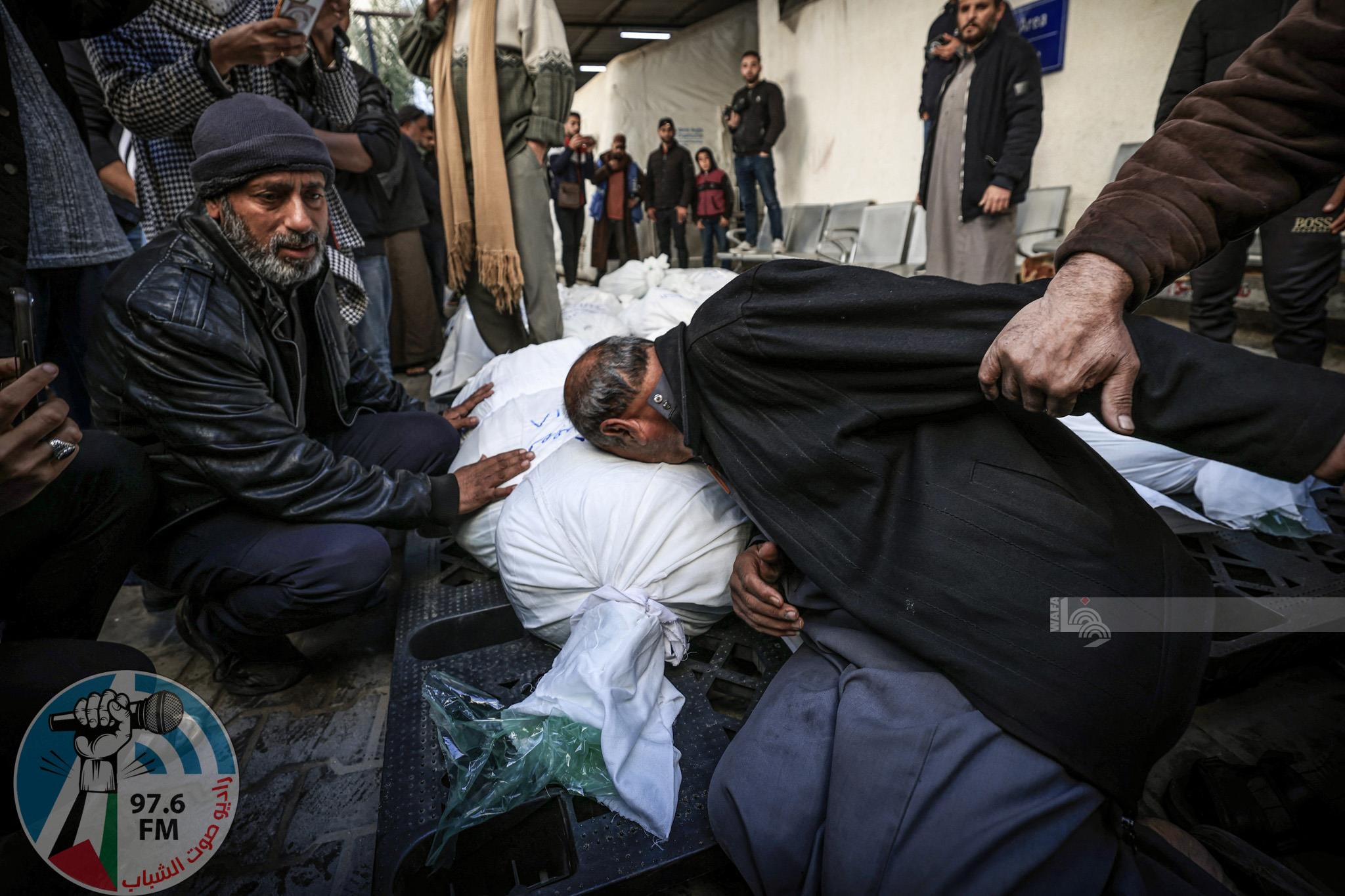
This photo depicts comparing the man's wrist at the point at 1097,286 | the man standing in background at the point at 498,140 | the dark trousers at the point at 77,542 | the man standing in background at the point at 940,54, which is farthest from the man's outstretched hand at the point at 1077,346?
the man standing in background at the point at 940,54

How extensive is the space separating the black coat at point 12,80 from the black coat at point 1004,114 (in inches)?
141

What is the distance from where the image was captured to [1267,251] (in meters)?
2.46

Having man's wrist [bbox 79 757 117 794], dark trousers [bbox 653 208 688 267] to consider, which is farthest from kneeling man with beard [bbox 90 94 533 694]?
dark trousers [bbox 653 208 688 267]

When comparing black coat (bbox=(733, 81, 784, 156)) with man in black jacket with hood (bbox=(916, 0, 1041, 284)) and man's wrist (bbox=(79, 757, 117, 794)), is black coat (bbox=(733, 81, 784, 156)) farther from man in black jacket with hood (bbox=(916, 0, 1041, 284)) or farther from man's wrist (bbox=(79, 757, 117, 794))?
man's wrist (bbox=(79, 757, 117, 794))

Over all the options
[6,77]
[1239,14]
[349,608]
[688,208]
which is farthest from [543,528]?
[688,208]

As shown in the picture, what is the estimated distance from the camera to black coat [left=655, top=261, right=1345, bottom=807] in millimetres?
952

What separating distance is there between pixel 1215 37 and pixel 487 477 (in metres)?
3.23

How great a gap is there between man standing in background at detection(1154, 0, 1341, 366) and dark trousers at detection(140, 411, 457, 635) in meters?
2.63

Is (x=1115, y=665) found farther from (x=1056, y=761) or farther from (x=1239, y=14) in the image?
(x=1239, y=14)

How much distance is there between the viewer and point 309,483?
1.61 metres

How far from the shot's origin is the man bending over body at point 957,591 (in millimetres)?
903

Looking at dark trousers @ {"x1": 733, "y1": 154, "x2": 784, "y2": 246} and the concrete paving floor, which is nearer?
the concrete paving floor

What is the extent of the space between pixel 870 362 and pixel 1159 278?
372 mm

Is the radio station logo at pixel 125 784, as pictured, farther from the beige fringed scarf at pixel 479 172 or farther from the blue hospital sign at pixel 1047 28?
the blue hospital sign at pixel 1047 28
